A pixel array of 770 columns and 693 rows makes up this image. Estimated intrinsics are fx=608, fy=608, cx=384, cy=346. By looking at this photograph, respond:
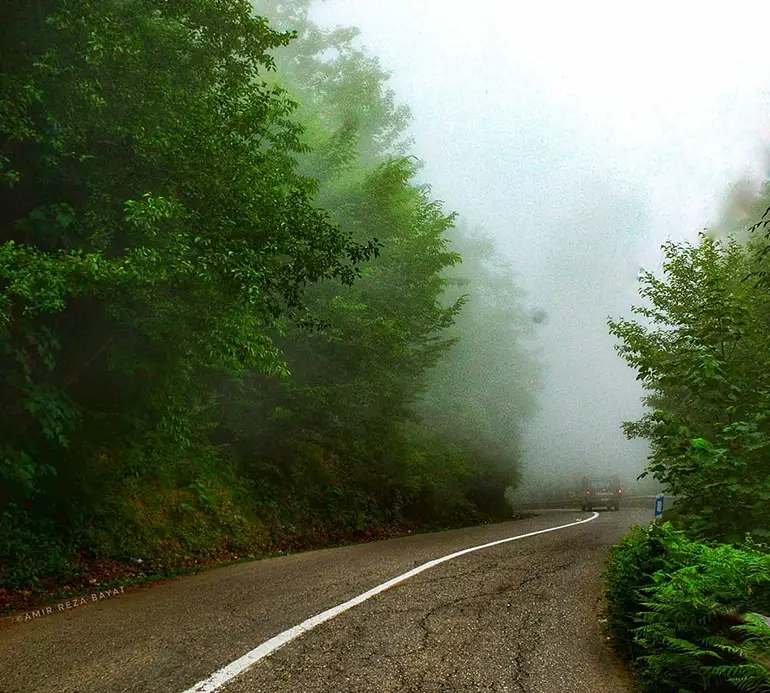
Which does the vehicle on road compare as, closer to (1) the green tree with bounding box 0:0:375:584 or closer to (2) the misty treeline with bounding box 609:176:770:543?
(2) the misty treeline with bounding box 609:176:770:543

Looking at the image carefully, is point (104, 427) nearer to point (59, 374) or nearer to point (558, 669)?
point (59, 374)

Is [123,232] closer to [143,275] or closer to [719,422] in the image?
[143,275]

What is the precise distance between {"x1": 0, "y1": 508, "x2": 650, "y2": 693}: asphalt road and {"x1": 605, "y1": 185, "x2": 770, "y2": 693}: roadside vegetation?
0.66 meters

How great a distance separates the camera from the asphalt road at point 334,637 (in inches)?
167

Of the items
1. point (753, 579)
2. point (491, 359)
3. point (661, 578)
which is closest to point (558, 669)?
point (661, 578)


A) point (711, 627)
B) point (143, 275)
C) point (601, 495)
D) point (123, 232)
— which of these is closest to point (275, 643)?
point (711, 627)

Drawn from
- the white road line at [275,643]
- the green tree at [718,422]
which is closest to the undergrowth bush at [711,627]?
the green tree at [718,422]

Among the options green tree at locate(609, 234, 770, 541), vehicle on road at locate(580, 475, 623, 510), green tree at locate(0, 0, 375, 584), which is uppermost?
green tree at locate(0, 0, 375, 584)

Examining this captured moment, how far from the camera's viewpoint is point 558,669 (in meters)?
4.71

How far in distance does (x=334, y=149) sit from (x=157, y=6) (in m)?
8.18

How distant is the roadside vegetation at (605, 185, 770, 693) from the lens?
3.56 m

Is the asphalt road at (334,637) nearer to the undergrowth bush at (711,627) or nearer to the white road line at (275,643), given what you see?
the white road line at (275,643)

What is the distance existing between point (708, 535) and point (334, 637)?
3.87 m

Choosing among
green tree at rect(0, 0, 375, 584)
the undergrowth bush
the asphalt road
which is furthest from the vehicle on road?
the undergrowth bush
